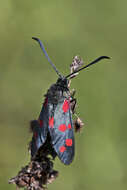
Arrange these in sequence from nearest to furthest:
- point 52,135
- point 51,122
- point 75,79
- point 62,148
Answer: point 62,148, point 52,135, point 51,122, point 75,79

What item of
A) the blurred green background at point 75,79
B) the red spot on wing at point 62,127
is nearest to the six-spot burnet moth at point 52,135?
the red spot on wing at point 62,127

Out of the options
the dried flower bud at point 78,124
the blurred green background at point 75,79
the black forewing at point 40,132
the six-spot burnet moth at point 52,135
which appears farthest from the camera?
the blurred green background at point 75,79

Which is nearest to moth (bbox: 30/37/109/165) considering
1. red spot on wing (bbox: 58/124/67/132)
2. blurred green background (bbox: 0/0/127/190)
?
red spot on wing (bbox: 58/124/67/132)

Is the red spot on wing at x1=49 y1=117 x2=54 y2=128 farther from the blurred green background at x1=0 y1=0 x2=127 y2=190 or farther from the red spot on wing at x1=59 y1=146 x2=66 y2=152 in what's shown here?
the blurred green background at x1=0 y1=0 x2=127 y2=190

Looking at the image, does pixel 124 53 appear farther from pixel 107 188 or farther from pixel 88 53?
pixel 107 188

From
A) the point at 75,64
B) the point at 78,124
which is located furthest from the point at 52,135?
the point at 75,64

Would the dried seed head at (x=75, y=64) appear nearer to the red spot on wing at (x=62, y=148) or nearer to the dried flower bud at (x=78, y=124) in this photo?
the dried flower bud at (x=78, y=124)

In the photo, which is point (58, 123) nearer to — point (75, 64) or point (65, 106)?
point (65, 106)

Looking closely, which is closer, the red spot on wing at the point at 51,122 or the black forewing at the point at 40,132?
the black forewing at the point at 40,132
